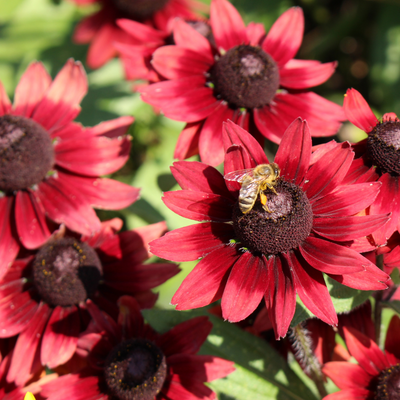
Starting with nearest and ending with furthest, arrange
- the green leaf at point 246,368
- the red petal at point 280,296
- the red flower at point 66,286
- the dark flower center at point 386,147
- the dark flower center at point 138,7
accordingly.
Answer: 1. the red petal at point 280,296
2. the dark flower center at point 386,147
3. the red flower at point 66,286
4. the green leaf at point 246,368
5. the dark flower center at point 138,7

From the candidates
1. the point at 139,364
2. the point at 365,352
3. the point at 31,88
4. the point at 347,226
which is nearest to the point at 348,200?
the point at 347,226

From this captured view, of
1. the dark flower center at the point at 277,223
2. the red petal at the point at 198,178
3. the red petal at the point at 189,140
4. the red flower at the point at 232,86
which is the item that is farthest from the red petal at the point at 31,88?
the dark flower center at the point at 277,223

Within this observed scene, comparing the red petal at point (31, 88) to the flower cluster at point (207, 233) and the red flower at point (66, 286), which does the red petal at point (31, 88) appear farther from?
the red flower at point (66, 286)

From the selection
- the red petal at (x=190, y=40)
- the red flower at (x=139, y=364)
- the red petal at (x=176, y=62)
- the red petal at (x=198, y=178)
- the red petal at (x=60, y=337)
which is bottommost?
the red petal at (x=60, y=337)

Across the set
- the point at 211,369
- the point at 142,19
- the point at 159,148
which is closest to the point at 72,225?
the point at 211,369

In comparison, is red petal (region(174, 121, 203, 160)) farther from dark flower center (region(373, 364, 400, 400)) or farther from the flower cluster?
dark flower center (region(373, 364, 400, 400))

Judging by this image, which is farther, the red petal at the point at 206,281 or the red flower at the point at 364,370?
the red flower at the point at 364,370
